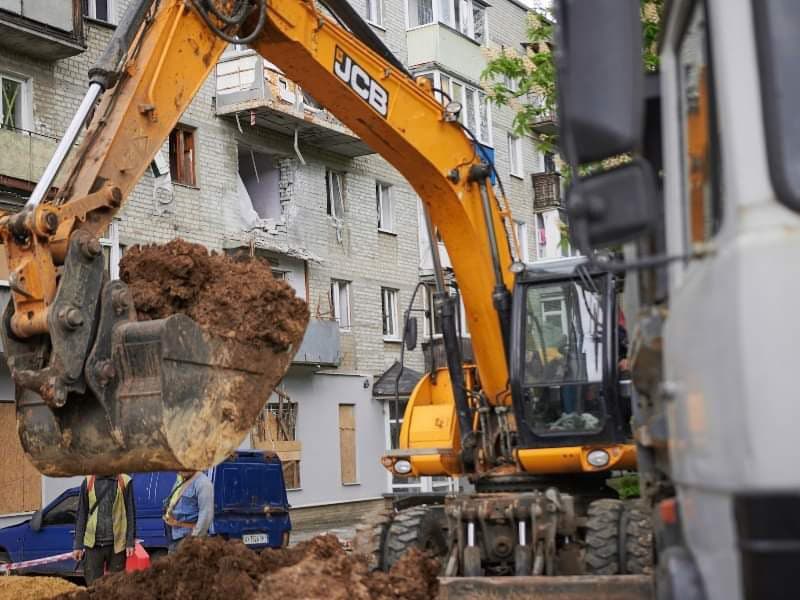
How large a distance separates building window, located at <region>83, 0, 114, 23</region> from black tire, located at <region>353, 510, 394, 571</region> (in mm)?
17262

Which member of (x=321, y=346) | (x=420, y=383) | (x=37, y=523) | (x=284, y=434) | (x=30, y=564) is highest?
(x=321, y=346)

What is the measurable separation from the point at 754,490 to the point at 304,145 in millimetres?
26419

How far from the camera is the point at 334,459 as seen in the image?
28188 millimetres

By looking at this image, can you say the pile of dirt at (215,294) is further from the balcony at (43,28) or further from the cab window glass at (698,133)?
the balcony at (43,28)

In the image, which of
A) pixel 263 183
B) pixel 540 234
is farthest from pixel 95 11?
pixel 540 234

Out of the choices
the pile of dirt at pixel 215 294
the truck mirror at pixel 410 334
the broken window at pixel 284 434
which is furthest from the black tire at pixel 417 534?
the broken window at pixel 284 434

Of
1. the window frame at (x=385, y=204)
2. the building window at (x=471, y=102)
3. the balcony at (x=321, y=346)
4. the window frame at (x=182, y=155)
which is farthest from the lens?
the building window at (x=471, y=102)

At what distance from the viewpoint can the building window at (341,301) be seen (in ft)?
95.0

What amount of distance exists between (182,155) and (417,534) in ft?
58.7

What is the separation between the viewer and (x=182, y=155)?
25.2 metres

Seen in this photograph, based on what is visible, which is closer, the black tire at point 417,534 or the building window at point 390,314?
the black tire at point 417,534

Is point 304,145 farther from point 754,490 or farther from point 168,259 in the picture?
point 754,490

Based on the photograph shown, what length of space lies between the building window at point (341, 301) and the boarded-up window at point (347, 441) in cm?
209

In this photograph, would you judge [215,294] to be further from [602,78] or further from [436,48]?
[436,48]
